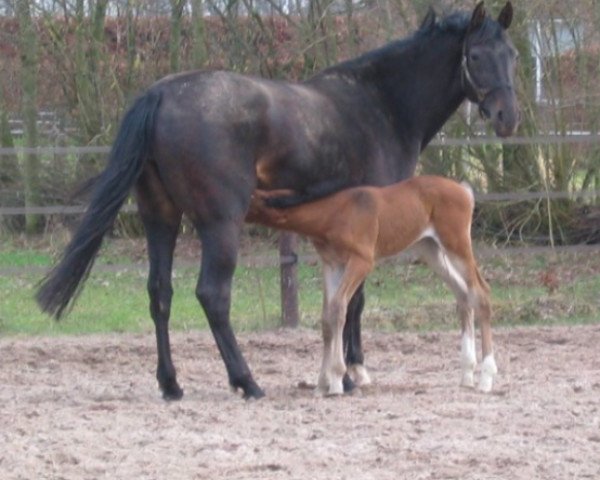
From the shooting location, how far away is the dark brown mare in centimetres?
657

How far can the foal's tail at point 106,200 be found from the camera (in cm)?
660

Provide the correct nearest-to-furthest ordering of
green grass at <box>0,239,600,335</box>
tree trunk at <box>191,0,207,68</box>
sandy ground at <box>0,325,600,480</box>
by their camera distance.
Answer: sandy ground at <box>0,325,600,480</box>
green grass at <box>0,239,600,335</box>
tree trunk at <box>191,0,207,68</box>

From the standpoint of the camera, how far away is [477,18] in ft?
24.0

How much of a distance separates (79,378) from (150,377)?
16.7 inches

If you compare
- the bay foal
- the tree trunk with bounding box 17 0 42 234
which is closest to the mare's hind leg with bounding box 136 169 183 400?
the bay foal

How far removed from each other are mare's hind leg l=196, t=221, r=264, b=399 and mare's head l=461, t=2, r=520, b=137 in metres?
1.70

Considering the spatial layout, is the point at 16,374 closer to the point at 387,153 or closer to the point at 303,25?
the point at 387,153

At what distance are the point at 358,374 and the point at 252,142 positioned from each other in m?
1.51

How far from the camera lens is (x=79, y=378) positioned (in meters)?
7.74

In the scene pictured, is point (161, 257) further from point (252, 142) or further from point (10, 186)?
point (10, 186)

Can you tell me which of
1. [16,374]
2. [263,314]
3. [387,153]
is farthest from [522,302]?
[16,374]

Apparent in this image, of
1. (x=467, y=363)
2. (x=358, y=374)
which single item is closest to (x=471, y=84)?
(x=467, y=363)

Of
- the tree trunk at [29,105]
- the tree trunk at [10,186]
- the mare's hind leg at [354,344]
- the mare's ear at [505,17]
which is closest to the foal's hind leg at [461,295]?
the mare's hind leg at [354,344]

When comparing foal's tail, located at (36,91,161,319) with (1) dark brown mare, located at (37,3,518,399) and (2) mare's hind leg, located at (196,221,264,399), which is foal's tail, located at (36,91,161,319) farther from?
(2) mare's hind leg, located at (196,221,264,399)
